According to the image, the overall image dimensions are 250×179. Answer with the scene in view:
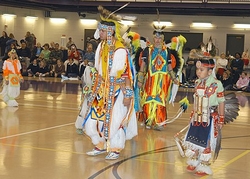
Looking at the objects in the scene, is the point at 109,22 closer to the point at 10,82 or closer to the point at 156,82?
the point at 156,82

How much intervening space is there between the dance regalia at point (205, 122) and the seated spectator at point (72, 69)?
15.1 meters

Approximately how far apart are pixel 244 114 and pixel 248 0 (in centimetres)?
1163

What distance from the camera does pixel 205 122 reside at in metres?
5.93

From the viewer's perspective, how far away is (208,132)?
593cm

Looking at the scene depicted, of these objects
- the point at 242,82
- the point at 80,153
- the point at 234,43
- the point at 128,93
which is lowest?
the point at 80,153

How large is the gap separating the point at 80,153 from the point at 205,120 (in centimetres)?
166

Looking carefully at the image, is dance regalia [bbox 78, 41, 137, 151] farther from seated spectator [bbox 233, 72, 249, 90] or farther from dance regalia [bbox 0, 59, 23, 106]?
seated spectator [bbox 233, 72, 249, 90]

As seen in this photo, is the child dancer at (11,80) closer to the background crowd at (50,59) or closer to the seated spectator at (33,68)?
the background crowd at (50,59)

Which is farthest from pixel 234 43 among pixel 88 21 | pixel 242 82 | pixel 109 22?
pixel 109 22

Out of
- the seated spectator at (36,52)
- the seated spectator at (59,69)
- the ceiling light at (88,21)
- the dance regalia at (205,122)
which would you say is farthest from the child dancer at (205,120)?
the ceiling light at (88,21)

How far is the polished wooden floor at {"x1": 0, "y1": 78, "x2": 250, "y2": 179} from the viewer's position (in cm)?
584

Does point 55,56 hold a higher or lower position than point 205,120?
higher

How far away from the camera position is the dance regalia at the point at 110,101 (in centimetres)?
638

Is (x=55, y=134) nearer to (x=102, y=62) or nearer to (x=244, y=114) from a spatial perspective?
(x=102, y=62)
